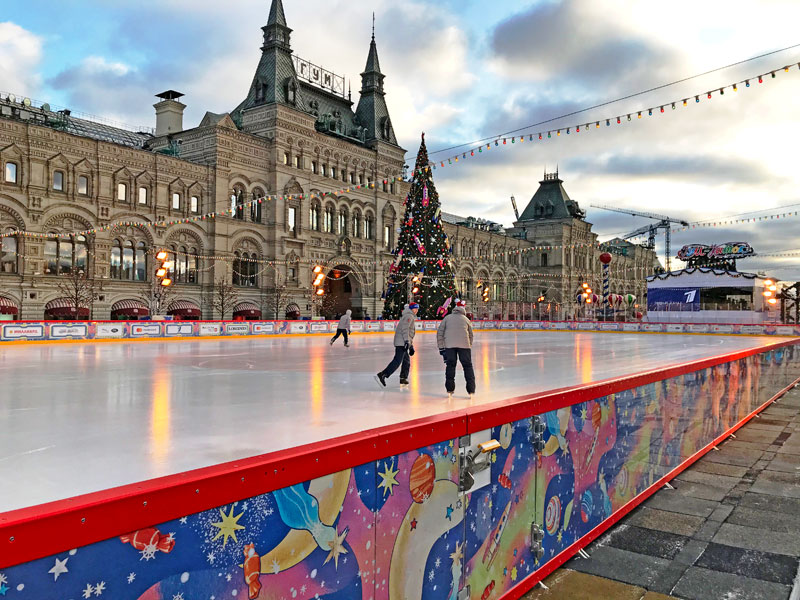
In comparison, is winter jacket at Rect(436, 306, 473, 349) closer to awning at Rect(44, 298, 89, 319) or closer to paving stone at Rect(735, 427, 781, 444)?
paving stone at Rect(735, 427, 781, 444)

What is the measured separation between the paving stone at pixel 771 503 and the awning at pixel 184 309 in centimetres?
3436

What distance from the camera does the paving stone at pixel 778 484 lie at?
5.92 meters

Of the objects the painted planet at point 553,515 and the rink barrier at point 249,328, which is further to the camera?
the rink barrier at point 249,328

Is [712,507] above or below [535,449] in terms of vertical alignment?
below

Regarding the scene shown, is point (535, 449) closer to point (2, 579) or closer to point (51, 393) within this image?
point (2, 579)

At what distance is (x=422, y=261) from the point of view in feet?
119

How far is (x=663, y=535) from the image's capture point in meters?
4.70

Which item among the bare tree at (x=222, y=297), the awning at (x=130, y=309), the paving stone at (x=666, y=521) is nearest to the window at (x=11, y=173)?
the awning at (x=130, y=309)

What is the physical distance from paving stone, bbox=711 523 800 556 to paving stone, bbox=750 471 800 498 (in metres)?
1.26

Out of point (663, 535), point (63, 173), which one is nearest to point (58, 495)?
point (663, 535)

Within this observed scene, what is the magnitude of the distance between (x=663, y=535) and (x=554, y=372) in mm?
8159

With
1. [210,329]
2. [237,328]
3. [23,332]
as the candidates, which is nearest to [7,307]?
[23,332]

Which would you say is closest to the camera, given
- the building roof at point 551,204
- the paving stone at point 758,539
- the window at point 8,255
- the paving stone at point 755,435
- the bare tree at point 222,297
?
the paving stone at point 758,539

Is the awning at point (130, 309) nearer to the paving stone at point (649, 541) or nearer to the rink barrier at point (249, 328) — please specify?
the rink barrier at point (249, 328)
